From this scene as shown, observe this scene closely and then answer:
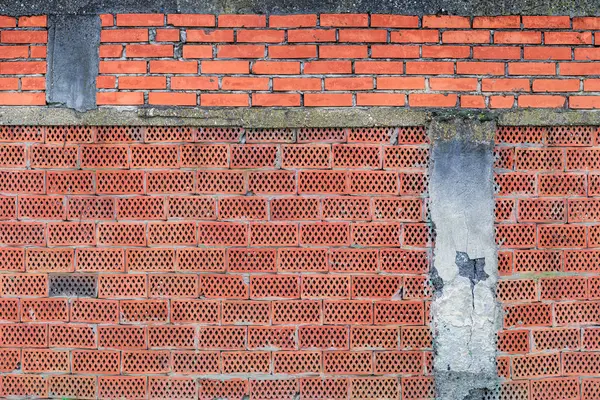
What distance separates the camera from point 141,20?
121 inches

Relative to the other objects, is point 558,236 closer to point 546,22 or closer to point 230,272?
point 546,22

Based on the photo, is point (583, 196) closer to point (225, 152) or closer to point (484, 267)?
point (484, 267)

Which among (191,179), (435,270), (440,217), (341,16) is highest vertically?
(341,16)

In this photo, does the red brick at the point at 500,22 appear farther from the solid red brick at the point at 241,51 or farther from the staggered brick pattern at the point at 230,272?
the solid red brick at the point at 241,51

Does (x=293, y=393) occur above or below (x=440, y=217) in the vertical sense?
below

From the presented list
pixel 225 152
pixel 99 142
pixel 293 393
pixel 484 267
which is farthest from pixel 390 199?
pixel 99 142

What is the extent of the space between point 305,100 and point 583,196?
170 centimetres

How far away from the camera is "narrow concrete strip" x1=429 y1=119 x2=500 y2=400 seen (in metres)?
3.05

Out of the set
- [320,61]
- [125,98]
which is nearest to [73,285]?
[125,98]

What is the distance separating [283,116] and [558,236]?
5.69ft

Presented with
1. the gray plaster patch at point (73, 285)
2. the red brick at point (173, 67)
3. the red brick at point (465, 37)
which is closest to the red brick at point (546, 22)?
the red brick at point (465, 37)

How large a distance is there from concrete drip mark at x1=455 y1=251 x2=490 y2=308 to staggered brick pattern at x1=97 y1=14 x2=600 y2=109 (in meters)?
0.87

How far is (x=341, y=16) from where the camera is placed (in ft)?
10.1

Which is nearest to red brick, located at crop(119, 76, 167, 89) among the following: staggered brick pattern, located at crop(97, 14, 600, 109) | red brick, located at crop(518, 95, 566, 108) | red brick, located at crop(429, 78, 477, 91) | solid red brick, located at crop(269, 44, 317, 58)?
staggered brick pattern, located at crop(97, 14, 600, 109)
